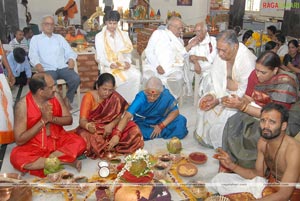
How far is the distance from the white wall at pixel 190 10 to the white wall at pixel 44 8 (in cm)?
239

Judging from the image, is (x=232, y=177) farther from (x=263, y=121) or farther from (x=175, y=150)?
(x=175, y=150)

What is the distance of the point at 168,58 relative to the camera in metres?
5.88

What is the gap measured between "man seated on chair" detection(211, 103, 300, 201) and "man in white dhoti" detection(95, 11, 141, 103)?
292 cm

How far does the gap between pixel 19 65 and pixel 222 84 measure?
408cm

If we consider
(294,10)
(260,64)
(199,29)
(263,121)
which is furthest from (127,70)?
(294,10)

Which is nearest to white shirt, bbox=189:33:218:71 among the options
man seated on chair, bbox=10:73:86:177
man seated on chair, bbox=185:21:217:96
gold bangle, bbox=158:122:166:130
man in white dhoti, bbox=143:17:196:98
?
man seated on chair, bbox=185:21:217:96

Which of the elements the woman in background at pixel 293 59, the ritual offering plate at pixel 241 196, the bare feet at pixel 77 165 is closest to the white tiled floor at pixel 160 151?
the bare feet at pixel 77 165

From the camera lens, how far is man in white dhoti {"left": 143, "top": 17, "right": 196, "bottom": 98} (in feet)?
19.1

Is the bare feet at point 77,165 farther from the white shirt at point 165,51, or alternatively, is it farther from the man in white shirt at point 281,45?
the man in white shirt at point 281,45

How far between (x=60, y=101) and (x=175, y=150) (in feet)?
4.51

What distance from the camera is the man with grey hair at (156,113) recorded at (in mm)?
4254

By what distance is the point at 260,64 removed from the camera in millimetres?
3459

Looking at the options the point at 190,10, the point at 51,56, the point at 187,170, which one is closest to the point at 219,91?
the point at 187,170

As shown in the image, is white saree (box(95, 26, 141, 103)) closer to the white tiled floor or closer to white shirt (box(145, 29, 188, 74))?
white shirt (box(145, 29, 188, 74))
